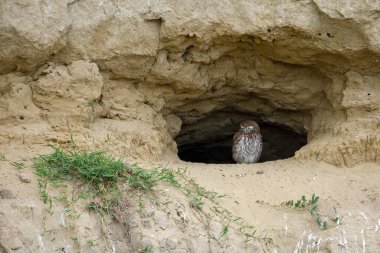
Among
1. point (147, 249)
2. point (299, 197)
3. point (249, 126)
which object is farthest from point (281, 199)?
point (249, 126)

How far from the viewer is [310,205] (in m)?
6.02

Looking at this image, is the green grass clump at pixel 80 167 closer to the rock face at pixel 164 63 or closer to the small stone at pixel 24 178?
the small stone at pixel 24 178

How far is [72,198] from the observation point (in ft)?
17.9

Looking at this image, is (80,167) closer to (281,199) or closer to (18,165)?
(18,165)

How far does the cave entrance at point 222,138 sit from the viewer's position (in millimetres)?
8141

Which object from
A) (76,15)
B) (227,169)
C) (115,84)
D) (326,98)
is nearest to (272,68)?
(326,98)

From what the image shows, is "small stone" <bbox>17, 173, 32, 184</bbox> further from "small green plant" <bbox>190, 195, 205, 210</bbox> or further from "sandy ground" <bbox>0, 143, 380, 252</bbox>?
"small green plant" <bbox>190, 195, 205, 210</bbox>

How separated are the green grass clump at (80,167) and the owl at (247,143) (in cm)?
240

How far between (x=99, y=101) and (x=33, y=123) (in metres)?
0.65

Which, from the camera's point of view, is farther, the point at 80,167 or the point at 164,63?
the point at 164,63

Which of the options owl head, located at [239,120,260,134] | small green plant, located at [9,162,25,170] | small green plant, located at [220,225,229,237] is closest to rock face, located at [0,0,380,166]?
small green plant, located at [9,162,25,170]

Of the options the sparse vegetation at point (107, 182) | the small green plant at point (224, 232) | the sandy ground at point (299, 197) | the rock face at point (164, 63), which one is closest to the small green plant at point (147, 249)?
the sparse vegetation at point (107, 182)

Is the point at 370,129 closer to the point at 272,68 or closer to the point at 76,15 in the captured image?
the point at 272,68

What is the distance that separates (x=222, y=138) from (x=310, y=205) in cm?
281
